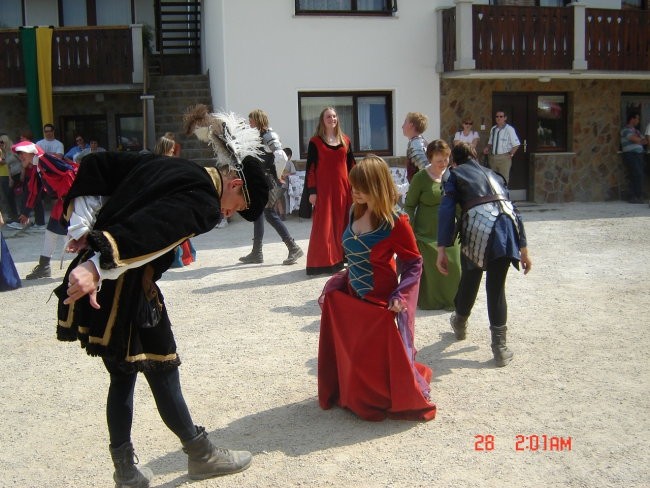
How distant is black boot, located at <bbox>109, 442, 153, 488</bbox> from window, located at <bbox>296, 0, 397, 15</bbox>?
12387 mm

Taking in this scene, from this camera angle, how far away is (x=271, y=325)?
6.06 meters

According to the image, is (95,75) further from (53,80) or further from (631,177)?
(631,177)

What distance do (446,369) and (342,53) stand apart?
10.8 m

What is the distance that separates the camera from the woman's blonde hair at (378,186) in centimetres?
401

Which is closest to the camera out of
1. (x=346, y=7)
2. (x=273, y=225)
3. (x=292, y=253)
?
(x=273, y=225)

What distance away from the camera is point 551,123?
1620 centimetres

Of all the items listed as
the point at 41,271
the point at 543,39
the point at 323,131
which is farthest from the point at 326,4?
the point at 41,271

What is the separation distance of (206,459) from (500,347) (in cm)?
234

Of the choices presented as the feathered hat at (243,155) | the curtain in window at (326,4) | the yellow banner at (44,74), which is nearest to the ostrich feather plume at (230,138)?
the feathered hat at (243,155)

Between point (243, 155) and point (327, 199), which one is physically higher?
point (243, 155)

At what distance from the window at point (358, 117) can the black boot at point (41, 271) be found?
23.9 ft

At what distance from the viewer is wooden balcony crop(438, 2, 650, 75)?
14.5 m

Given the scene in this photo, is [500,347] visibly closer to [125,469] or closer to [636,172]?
[125,469]
